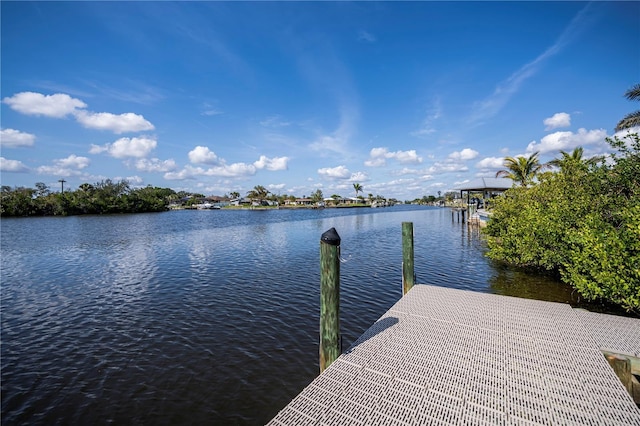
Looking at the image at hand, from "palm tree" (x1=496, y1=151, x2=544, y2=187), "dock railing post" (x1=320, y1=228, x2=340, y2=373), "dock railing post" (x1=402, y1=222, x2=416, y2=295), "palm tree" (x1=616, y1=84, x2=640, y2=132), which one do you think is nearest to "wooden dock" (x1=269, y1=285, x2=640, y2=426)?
"dock railing post" (x1=320, y1=228, x2=340, y2=373)

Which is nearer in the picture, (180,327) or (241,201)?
(180,327)

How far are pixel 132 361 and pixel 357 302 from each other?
20.9ft

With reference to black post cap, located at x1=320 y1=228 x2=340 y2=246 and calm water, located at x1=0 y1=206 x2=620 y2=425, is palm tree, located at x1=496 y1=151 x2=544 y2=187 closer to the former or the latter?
calm water, located at x1=0 y1=206 x2=620 y2=425

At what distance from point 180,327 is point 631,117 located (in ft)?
82.7

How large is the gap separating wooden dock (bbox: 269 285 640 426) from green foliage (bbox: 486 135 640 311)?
1409 millimetres

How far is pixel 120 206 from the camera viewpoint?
268ft

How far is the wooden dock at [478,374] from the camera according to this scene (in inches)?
131

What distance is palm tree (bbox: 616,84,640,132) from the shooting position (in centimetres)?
1581

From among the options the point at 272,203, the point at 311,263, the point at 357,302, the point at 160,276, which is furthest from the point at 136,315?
the point at 272,203

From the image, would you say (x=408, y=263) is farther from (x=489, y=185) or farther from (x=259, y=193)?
(x=259, y=193)

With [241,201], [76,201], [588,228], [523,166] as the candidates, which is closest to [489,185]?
[523,166]

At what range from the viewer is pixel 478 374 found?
13.7 ft

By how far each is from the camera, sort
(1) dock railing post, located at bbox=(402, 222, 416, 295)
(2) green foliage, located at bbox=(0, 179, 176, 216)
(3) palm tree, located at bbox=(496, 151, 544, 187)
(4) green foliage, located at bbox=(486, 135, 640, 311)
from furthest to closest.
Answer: (2) green foliage, located at bbox=(0, 179, 176, 216)
(3) palm tree, located at bbox=(496, 151, 544, 187)
(1) dock railing post, located at bbox=(402, 222, 416, 295)
(4) green foliage, located at bbox=(486, 135, 640, 311)

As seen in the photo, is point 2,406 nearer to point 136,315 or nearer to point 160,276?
point 136,315
